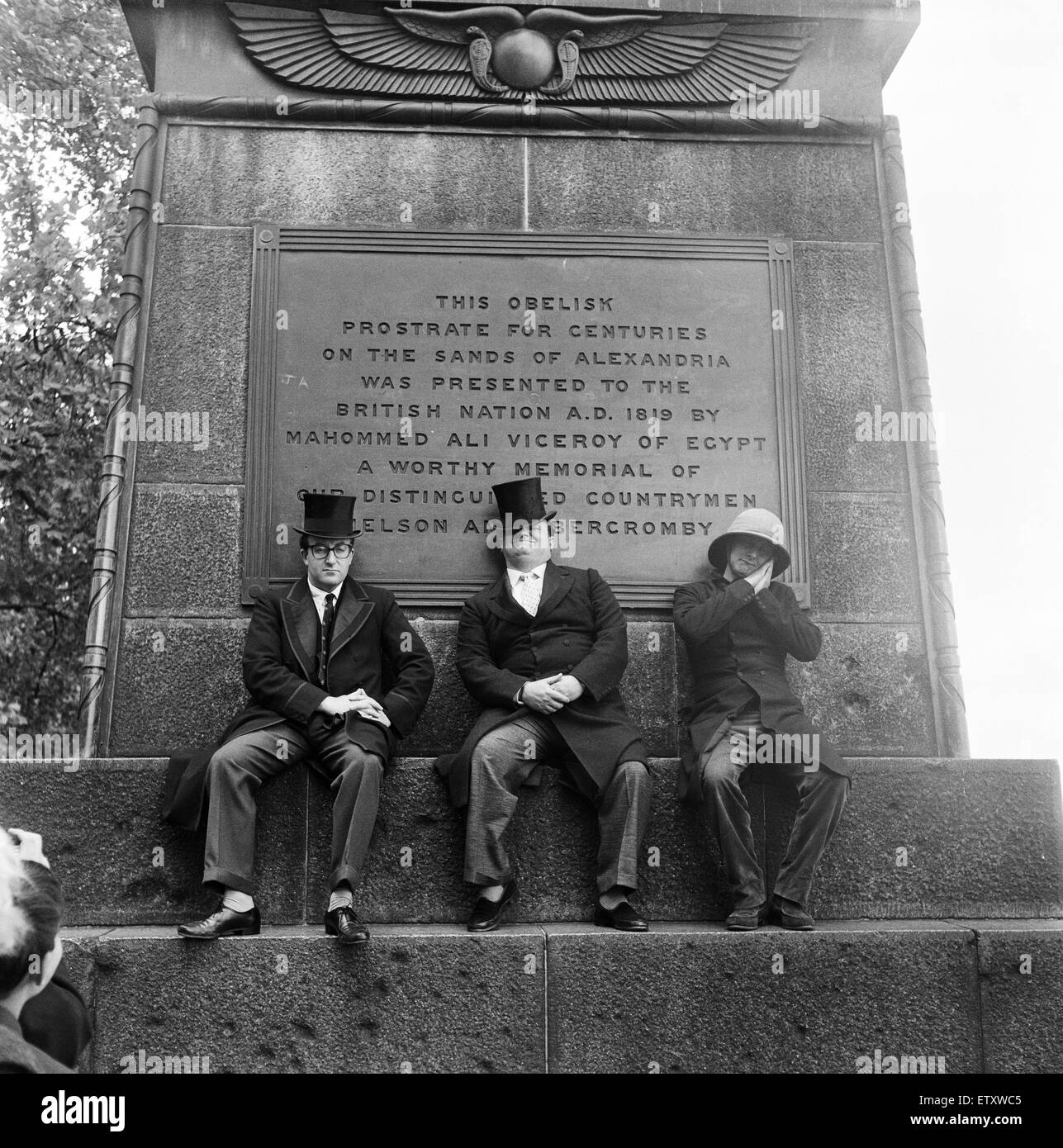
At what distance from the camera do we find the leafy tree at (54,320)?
17.9 meters

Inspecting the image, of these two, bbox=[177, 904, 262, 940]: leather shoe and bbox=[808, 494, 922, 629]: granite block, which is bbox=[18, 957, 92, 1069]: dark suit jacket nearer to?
bbox=[177, 904, 262, 940]: leather shoe

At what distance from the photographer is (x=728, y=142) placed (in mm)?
8719

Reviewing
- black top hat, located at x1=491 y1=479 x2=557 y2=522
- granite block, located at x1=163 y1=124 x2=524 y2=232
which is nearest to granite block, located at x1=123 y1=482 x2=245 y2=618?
black top hat, located at x1=491 y1=479 x2=557 y2=522

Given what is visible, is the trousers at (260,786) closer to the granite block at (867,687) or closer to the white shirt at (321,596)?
the white shirt at (321,596)

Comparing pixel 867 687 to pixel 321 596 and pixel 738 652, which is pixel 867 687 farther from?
pixel 321 596

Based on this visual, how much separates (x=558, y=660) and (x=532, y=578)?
23.2 inches

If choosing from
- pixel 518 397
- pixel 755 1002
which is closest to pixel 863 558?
pixel 518 397

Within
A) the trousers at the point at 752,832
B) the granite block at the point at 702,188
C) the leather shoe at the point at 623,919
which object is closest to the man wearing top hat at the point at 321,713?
the leather shoe at the point at 623,919

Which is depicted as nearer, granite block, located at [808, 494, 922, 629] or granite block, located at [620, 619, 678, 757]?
granite block, located at [620, 619, 678, 757]

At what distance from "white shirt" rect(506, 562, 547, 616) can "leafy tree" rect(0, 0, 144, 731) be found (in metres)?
12.1

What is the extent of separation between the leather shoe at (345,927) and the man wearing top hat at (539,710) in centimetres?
60

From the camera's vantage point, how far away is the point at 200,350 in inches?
316

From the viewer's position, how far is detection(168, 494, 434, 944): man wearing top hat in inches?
233

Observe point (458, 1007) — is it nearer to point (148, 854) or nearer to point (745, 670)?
point (148, 854)
